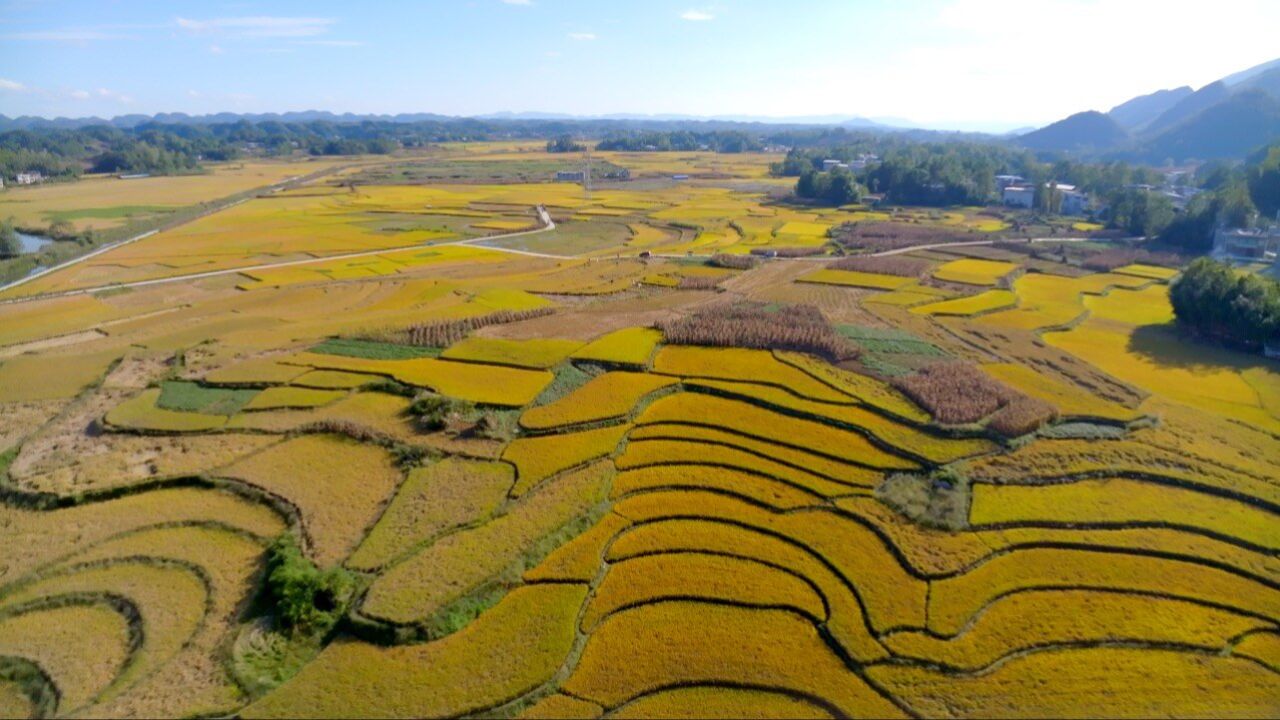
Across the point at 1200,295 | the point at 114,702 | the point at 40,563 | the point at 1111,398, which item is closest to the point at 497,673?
the point at 114,702

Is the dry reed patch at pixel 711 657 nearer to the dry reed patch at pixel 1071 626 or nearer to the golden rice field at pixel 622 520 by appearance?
the golden rice field at pixel 622 520

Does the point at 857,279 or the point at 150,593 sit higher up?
the point at 857,279

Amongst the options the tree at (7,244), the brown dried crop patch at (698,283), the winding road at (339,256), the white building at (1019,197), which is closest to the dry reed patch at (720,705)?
the brown dried crop patch at (698,283)

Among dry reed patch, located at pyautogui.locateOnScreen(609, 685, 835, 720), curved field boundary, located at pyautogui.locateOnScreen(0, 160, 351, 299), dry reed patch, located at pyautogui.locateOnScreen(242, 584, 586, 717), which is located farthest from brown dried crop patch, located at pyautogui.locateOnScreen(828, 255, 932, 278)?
curved field boundary, located at pyautogui.locateOnScreen(0, 160, 351, 299)

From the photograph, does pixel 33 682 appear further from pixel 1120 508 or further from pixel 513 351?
pixel 1120 508

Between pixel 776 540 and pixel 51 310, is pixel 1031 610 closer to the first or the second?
pixel 776 540

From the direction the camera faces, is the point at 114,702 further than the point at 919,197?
No

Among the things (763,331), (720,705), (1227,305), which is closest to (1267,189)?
(1227,305)
